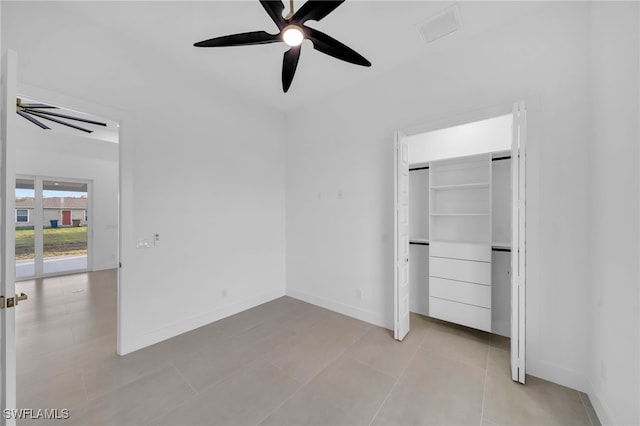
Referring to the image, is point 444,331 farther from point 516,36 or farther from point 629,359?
point 516,36

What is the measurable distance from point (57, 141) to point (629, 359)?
9.40 m

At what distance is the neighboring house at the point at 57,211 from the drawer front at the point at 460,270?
8404 millimetres

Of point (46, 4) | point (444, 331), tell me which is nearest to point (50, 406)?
point (46, 4)

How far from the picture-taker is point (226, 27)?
2.36 meters

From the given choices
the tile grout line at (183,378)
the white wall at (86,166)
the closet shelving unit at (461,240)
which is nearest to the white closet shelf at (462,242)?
the closet shelving unit at (461,240)

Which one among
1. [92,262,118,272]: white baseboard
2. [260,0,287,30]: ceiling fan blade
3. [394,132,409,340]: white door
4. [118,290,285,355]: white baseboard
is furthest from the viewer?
[92,262,118,272]: white baseboard

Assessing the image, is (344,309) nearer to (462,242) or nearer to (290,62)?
(462,242)

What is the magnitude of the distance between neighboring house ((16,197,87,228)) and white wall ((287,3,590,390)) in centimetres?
639

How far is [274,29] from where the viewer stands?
2385 mm

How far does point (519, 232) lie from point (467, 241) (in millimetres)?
1072

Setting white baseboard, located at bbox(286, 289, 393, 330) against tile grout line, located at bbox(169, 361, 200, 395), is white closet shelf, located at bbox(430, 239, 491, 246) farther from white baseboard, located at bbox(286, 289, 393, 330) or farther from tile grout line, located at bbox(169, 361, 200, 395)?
tile grout line, located at bbox(169, 361, 200, 395)

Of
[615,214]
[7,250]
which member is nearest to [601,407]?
[615,214]

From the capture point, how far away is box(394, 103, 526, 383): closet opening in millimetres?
2760

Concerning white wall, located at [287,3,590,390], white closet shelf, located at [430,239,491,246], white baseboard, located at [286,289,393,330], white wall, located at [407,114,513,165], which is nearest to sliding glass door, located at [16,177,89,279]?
white baseboard, located at [286,289,393,330]
